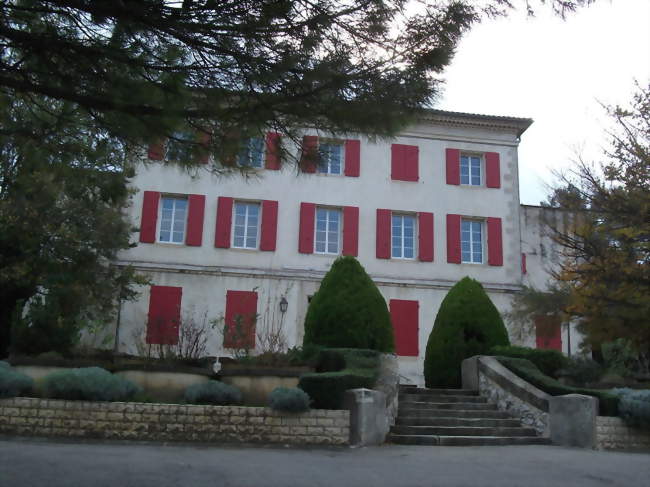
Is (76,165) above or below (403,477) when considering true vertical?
above

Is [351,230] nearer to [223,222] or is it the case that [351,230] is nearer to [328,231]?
[328,231]

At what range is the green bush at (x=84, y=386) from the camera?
883 cm

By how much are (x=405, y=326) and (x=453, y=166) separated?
5333 mm

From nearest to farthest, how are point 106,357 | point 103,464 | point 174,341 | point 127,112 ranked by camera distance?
point 127,112 → point 103,464 → point 106,357 → point 174,341

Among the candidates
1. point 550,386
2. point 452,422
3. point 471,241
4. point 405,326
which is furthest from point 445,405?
point 471,241

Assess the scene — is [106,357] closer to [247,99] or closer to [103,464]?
[103,464]

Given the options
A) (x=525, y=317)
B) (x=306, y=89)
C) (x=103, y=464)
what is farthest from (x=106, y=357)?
(x=525, y=317)

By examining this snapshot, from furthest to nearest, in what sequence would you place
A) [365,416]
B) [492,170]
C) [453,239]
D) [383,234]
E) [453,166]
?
1. [492,170]
2. [453,166]
3. [453,239]
4. [383,234]
5. [365,416]

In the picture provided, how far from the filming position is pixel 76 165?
7344mm

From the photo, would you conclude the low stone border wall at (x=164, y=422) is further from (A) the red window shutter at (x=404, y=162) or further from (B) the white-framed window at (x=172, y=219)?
(A) the red window shutter at (x=404, y=162)

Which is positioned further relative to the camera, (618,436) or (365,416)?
(618,436)

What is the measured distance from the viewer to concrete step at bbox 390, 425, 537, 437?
388 inches

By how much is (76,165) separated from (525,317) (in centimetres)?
1238

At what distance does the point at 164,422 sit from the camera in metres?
8.74
